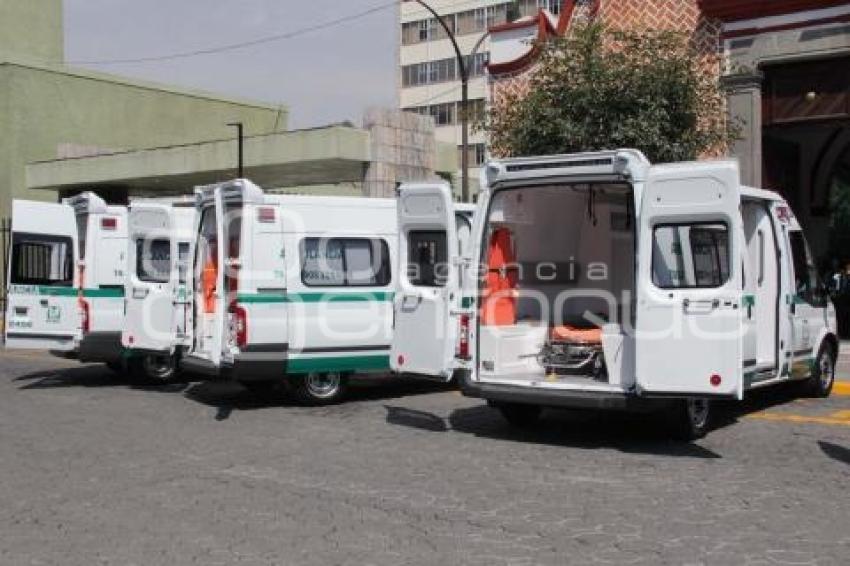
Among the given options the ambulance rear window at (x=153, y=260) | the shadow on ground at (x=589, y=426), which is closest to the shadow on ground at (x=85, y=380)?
the ambulance rear window at (x=153, y=260)

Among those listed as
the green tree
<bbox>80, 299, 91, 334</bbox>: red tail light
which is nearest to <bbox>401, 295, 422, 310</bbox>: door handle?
<bbox>80, 299, 91, 334</bbox>: red tail light

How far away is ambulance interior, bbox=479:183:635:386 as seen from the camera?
9.80 metres

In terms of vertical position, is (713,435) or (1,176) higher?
(1,176)

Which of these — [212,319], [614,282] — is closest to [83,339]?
[212,319]

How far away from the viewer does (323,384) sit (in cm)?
1208

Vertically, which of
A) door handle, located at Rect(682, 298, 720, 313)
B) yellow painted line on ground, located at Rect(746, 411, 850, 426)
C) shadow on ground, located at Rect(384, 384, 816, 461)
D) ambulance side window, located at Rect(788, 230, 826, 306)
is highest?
ambulance side window, located at Rect(788, 230, 826, 306)

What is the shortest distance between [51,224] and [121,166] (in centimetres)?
2396

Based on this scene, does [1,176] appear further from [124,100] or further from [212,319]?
[212,319]

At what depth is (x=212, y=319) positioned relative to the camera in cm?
1191

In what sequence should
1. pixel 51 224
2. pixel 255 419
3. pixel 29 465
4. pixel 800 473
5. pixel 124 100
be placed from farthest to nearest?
pixel 124 100
pixel 51 224
pixel 255 419
pixel 29 465
pixel 800 473

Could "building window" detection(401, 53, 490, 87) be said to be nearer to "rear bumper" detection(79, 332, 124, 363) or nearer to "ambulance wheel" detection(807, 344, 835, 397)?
"rear bumper" detection(79, 332, 124, 363)

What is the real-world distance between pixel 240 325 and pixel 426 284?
8.02ft

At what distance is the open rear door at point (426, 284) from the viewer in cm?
975

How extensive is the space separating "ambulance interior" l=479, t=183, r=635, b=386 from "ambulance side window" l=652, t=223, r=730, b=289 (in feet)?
2.04
